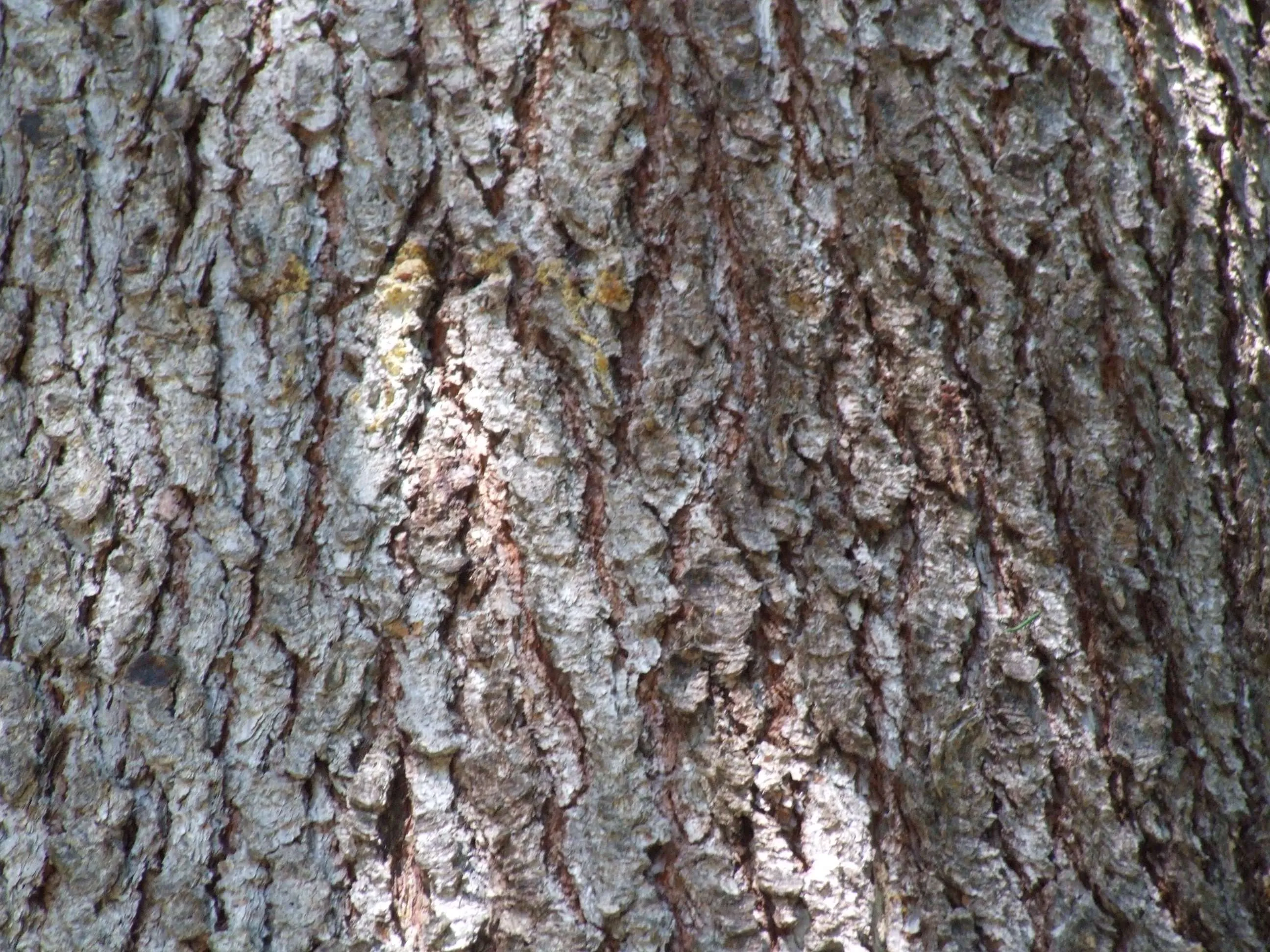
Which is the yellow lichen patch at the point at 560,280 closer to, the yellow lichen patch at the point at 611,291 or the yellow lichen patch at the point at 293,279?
the yellow lichen patch at the point at 611,291

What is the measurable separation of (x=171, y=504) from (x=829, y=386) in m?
0.81

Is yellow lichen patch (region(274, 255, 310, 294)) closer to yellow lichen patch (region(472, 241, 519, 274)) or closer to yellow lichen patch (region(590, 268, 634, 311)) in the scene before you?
yellow lichen patch (region(472, 241, 519, 274))

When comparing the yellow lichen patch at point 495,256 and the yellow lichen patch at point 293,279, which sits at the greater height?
the yellow lichen patch at point 495,256

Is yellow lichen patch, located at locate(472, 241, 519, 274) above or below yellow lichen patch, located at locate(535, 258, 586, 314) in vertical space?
above

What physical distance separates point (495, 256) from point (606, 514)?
34 centimetres

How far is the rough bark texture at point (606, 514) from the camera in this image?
1166 millimetres

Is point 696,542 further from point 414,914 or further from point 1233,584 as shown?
point 1233,584

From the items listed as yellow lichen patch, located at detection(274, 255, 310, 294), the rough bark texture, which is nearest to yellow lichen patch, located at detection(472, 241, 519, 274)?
the rough bark texture

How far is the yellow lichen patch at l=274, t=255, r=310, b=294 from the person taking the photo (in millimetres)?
1175

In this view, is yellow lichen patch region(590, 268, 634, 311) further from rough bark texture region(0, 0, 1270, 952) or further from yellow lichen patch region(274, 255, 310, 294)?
yellow lichen patch region(274, 255, 310, 294)

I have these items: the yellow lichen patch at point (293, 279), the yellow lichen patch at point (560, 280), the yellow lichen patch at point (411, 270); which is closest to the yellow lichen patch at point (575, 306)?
the yellow lichen patch at point (560, 280)

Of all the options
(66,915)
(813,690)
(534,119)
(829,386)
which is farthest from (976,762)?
(66,915)

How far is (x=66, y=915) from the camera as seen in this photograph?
3.87 feet

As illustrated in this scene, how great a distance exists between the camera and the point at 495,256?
1.17 m
